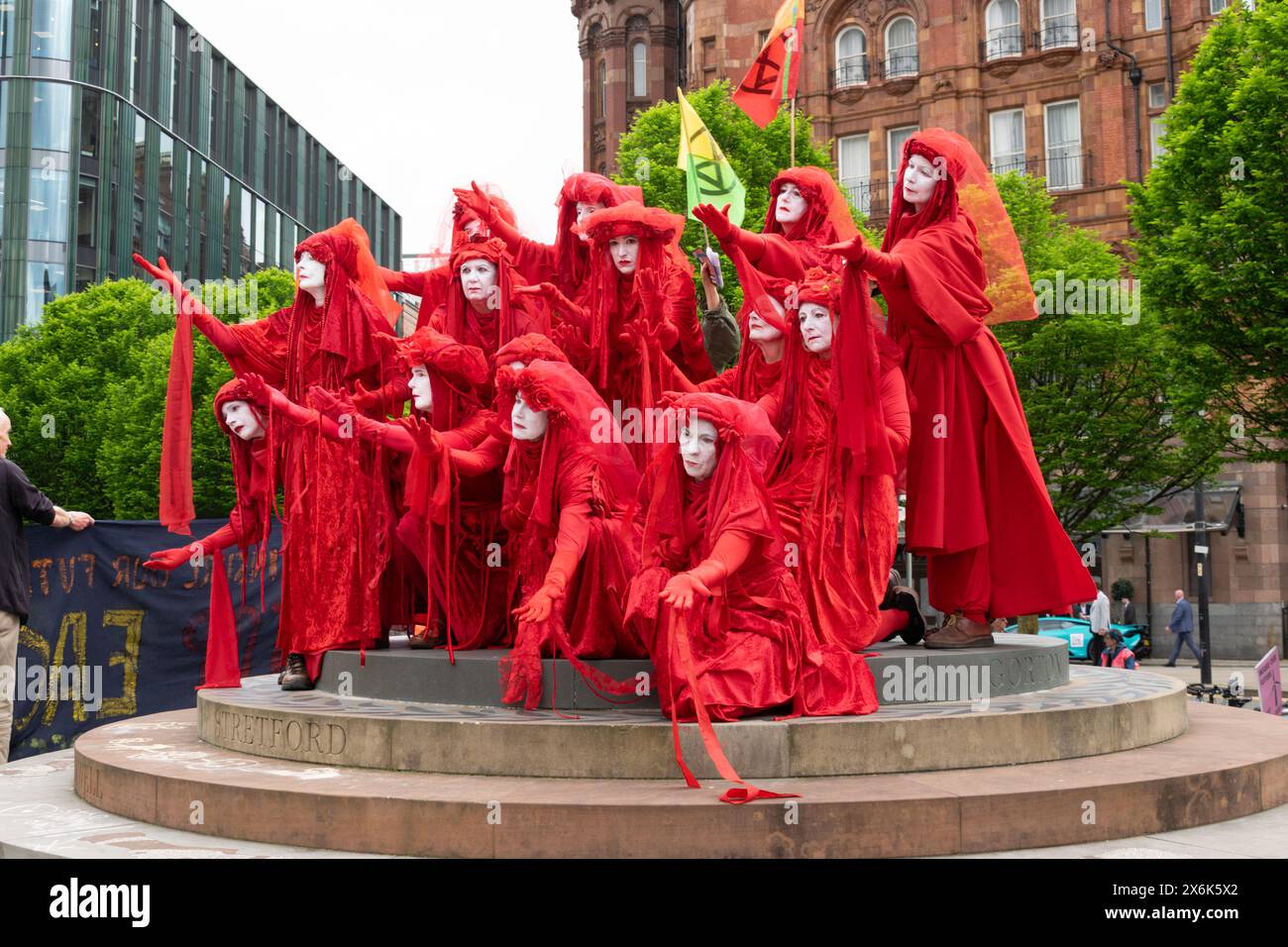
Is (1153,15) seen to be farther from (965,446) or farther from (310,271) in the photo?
(310,271)

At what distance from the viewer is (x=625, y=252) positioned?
825cm

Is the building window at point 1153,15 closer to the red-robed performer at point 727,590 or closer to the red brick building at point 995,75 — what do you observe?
the red brick building at point 995,75

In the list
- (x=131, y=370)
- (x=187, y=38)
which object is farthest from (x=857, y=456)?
(x=187, y=38)

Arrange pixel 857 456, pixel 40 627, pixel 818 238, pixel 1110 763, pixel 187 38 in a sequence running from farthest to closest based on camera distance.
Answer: pixel 187 38, pixel 40 627, pixel 818 238, pixel 857 456, pixel 1110 763

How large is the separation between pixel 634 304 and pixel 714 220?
1428 mm

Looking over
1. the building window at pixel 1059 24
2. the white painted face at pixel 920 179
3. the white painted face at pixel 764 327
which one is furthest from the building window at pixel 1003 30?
the white painted face at pixel 764 327

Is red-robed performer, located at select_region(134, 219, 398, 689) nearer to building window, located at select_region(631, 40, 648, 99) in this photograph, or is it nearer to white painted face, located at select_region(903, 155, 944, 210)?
white painted face, located at select_region(903, 155, 944, 210)

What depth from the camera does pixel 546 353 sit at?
754cm

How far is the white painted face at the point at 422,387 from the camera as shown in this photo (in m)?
8.19

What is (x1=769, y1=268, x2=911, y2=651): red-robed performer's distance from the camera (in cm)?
703

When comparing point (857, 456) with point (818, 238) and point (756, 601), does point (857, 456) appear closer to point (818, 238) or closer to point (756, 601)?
point (756, 601)

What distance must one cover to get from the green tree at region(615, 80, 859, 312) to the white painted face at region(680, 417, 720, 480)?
20186mm
